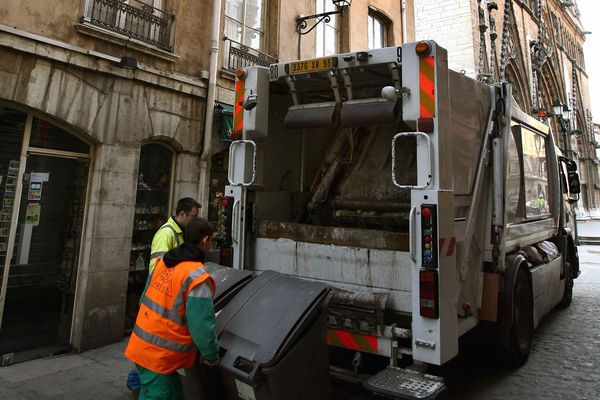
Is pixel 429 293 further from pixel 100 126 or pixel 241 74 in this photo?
pixel 100 126

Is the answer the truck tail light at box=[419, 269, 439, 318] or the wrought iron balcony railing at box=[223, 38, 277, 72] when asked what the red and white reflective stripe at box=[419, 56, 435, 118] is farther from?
the wrought iron balcony railing at box=[223, 38, 277, 72]

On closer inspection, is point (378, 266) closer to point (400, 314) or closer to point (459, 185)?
point (400, 314)

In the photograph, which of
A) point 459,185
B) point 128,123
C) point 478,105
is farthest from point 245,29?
point 459,185

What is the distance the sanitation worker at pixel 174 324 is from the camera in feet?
7.22

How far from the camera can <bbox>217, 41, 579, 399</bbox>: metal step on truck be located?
2904 millimetres

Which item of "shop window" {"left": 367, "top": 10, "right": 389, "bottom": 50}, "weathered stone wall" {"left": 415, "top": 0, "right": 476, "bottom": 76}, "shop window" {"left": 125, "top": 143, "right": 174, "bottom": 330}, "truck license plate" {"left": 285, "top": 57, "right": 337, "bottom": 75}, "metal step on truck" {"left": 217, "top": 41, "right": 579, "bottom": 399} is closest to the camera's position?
"metal step on truck" {"left": 217, "top": 41, "right": 579, "bottom": 399}

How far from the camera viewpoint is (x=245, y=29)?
24.6ft

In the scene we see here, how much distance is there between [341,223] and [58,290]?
3665 millimetres

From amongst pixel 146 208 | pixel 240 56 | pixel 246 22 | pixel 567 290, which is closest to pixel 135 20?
pixel 240 56

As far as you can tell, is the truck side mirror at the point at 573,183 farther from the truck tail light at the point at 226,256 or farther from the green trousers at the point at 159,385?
the green trousers at the point at 159,385

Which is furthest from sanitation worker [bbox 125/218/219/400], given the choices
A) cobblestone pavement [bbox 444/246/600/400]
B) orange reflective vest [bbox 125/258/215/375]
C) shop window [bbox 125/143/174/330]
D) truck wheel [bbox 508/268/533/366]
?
shop window [bbox 125/143/174/330]

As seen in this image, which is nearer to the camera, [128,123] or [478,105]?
[478,105]

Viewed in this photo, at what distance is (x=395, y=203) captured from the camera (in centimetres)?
389

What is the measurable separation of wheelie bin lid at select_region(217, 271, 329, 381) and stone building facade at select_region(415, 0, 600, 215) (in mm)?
6953
